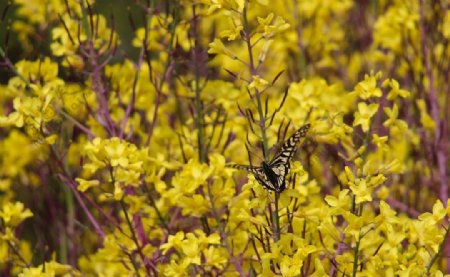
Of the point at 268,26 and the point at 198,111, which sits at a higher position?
the point at 268,26

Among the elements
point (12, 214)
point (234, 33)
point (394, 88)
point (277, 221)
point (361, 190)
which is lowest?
point (12, 214)

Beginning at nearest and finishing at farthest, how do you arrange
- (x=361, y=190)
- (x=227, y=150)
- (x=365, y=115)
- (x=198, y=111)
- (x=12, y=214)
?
(x=361, y=190)
(x=365, y=115)
(x=12, y=214)
(x=198, y=111)
(x=227, y=150)

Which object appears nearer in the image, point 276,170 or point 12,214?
point 276,170

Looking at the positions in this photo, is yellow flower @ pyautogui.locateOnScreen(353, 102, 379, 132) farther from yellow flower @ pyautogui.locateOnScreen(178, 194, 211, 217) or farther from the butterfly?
yellow flower @ pyautogui.locateOnScreen(178, 194, 211, 217)

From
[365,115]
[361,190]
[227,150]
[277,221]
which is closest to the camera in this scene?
[361,190]

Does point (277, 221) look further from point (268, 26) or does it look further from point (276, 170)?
point (268, 26)

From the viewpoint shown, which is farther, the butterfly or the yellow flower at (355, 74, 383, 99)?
the yellow flower at (355, 74, 383, 99)

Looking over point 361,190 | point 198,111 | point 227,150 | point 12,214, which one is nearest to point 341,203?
point 361,190

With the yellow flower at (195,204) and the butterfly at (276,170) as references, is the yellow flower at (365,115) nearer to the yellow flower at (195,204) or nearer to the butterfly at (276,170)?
the butterfly at (276,170)

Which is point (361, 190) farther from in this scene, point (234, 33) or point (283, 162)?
point (234, 33)

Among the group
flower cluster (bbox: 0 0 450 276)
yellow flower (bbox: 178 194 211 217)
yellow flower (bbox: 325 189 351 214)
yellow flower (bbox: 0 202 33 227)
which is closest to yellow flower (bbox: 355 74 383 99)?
flower cluster (bbox: 0 0 450 276)

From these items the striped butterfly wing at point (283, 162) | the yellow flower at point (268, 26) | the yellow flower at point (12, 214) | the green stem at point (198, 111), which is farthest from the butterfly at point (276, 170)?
the yellow flower at point (12, 214)

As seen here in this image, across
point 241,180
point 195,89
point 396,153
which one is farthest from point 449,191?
point 195,89
